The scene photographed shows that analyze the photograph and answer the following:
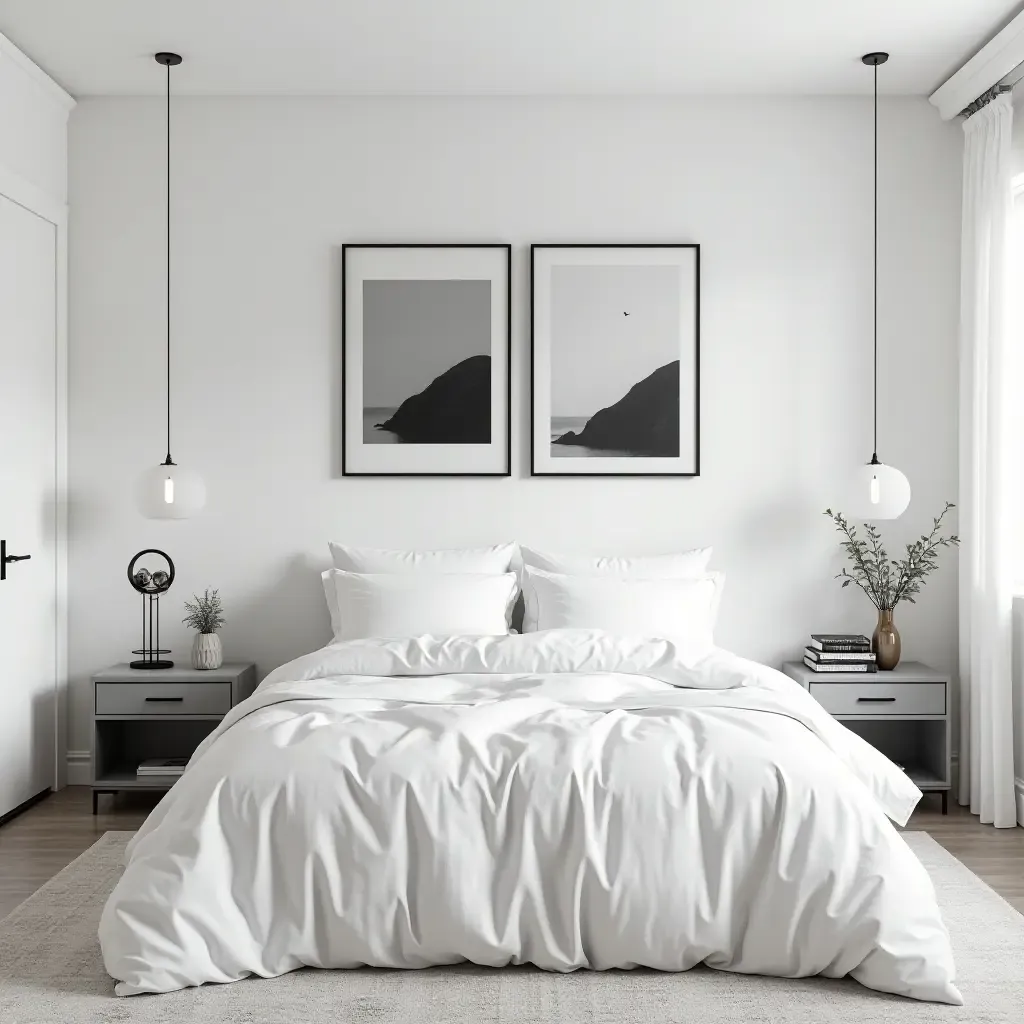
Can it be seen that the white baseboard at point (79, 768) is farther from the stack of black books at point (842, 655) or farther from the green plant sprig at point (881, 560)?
the green plant sprig at point (881, 560)

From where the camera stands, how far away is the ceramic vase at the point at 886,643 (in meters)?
4.26

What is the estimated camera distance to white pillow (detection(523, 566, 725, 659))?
4.03m

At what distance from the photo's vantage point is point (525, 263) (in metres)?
4.57

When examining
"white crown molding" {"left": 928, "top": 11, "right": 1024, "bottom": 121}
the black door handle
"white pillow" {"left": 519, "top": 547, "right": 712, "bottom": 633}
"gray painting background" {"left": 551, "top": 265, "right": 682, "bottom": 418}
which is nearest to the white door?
the black door handle

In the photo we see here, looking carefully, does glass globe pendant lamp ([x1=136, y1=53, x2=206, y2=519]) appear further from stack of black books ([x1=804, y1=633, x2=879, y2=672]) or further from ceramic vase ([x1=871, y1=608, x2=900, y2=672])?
ceramic vase ([x1=871, y1=608, x2=900, y2=672])

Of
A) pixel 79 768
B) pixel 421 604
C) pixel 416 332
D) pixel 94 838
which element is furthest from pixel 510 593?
pixel 79 768

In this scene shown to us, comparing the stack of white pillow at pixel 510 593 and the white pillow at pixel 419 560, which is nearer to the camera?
the stack of white pillow at pixel 510 593

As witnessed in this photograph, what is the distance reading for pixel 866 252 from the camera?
4.55m

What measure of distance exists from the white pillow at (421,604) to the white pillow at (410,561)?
0.11 m

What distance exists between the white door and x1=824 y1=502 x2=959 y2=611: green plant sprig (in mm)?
3257

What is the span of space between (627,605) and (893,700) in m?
1.13

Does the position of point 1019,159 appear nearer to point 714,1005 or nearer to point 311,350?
point 311,350

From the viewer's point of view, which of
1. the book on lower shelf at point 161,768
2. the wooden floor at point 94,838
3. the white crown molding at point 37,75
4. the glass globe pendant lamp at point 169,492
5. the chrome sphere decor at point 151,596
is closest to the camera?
the wooden floor at point 94,838

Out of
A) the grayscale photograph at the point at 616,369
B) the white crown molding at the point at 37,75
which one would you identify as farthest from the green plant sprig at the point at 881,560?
the white crown molding at the point at 37,75
